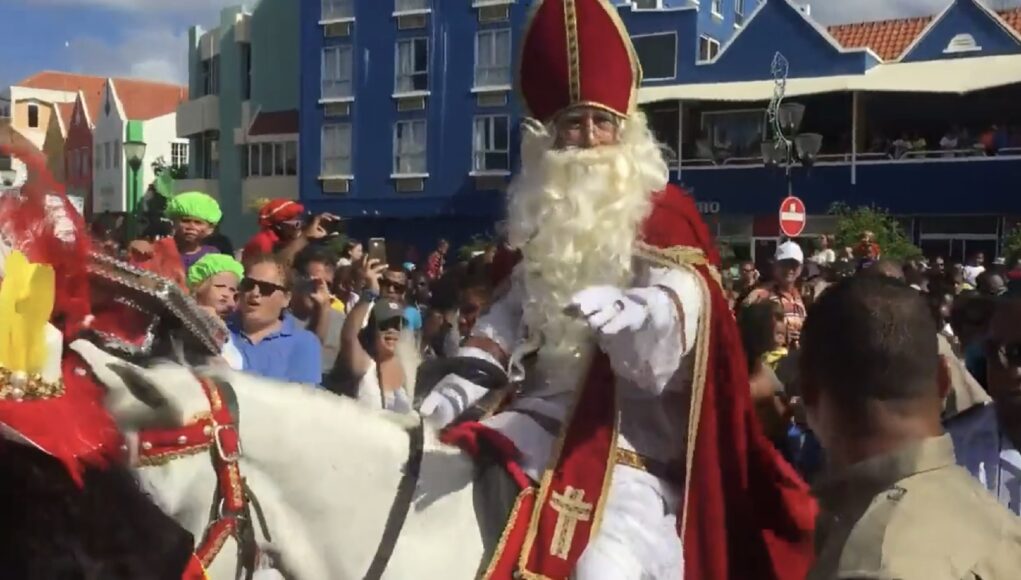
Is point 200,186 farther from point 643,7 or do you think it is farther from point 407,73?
point 643,7

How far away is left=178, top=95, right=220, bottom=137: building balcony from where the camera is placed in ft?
132

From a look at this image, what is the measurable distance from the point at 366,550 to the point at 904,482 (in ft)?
4.78

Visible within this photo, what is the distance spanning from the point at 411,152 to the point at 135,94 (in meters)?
25.9

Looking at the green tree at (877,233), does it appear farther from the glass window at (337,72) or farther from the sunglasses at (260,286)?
the glass window at (337,72)

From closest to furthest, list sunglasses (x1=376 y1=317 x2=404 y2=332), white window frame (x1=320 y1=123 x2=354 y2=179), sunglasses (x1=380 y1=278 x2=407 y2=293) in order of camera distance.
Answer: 1. sunglasses (x1=376 y1=317 x2=404 y2=332)
2. sunglasses (x1=380 y1=278 x2=407 y2=293)
3. white window frame (x1=320 y1=123 x2=354 y2=179)

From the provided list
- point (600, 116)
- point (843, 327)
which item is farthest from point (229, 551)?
point (600, 116)

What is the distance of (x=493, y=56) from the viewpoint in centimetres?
3241

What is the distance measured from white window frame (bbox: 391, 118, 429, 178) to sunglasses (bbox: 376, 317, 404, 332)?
27.8 metres

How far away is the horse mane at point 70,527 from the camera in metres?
2.02

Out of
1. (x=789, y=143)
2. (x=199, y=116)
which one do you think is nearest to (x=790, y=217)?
(x=789, y=143)

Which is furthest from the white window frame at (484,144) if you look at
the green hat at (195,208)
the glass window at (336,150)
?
the green hat at (195,208)

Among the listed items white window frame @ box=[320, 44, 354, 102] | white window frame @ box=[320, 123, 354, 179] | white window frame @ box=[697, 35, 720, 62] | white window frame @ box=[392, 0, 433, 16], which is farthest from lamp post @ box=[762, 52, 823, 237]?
white window frame @ box=[320, 44, 354, 102]

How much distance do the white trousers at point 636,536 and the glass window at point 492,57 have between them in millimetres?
29398

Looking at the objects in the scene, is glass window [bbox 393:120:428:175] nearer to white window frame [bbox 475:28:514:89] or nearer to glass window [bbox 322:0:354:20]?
white window frame [bbox 475:28:514:89]
